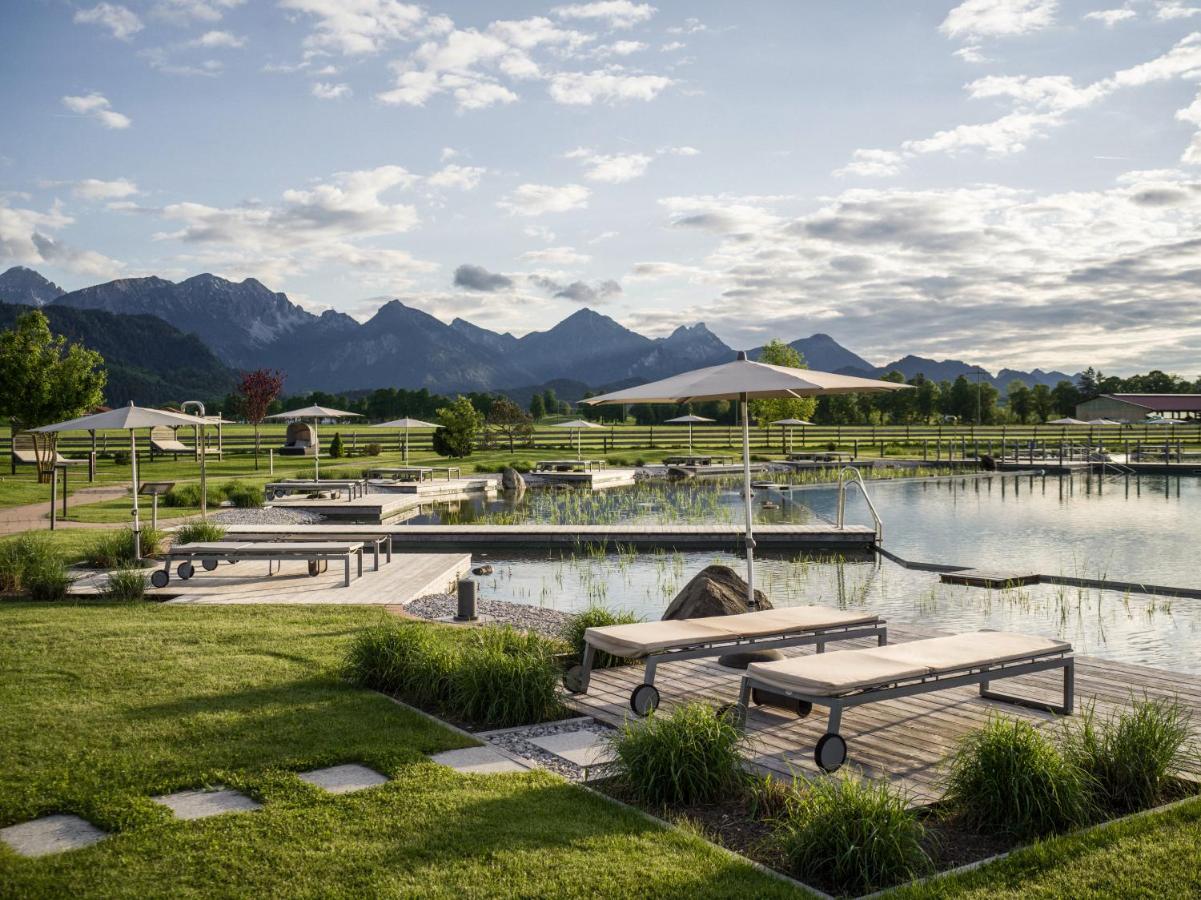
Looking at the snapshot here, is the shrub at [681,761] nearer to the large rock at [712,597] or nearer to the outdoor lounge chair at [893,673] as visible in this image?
the outdoor lounge chair at [893,673]

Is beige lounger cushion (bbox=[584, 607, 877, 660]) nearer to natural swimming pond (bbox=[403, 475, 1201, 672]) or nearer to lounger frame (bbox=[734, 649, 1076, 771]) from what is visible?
lounger frame (bbox=[734, 649, 1076, 771])

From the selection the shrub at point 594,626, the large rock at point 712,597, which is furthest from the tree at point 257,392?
the shrub at point 594,626

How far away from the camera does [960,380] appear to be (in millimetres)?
76062

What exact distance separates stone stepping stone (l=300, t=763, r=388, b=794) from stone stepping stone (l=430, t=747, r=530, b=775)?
35cm

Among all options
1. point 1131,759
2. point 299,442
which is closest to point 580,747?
point 1131,759

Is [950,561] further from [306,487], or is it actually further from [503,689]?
[306,487]

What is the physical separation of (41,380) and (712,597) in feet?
80.4

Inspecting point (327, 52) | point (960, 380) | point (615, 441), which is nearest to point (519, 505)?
point (327, 52)

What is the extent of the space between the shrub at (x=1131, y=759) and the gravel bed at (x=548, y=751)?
216cm

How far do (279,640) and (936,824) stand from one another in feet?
17.3

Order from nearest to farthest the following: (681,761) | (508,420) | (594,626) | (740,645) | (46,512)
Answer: (681,761) < (740,645) < (594,626) < (46,512) < (508,420)

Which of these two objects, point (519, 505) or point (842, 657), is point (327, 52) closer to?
point (519, 505)

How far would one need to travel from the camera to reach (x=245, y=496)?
1955 centimetres

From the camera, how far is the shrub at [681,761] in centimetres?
411
